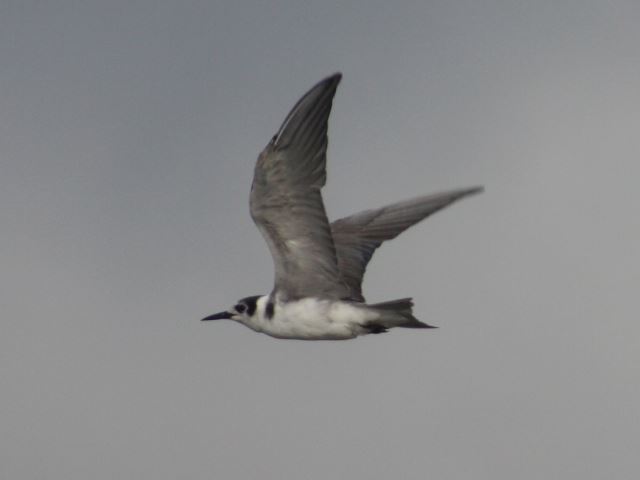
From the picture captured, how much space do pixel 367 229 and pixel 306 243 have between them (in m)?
2.82

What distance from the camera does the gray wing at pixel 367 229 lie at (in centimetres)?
2648

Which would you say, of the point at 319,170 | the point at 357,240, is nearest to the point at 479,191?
the point at 319,170

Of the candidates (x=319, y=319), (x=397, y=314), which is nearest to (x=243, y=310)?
(x=319, y=319)

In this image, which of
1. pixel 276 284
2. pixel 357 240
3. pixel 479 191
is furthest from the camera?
pixel 357 240

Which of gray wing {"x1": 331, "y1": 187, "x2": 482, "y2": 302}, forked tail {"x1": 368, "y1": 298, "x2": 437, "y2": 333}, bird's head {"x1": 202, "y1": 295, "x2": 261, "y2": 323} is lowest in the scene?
forked tail {"x1": 368, "y1": 298, "x2": 437, "y2": 333}

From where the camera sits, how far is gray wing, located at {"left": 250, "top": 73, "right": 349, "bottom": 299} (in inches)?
943

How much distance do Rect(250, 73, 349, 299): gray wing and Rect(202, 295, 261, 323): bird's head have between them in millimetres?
994

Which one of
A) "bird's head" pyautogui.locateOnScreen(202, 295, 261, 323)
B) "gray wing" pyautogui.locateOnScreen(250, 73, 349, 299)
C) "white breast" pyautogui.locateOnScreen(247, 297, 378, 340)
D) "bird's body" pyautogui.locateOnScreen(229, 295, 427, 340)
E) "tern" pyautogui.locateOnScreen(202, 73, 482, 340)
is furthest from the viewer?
"bird's head" pyautogui.locateOnScreen(202, 295, 261, 323)

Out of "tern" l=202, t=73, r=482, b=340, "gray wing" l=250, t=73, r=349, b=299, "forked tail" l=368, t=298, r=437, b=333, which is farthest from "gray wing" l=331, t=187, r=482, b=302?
"forked tail" l=368, t=298, r=437, b=333

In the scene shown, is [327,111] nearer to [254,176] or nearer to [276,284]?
[254,176]

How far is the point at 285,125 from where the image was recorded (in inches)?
948

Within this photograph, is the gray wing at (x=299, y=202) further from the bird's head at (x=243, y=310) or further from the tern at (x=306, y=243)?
the bird's head at (x=243, y=310)

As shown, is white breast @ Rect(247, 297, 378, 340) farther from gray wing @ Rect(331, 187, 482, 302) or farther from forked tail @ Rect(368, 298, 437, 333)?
gray wing @ Rect(331, 187, 482, 302)

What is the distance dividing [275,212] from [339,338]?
82.1 inches
